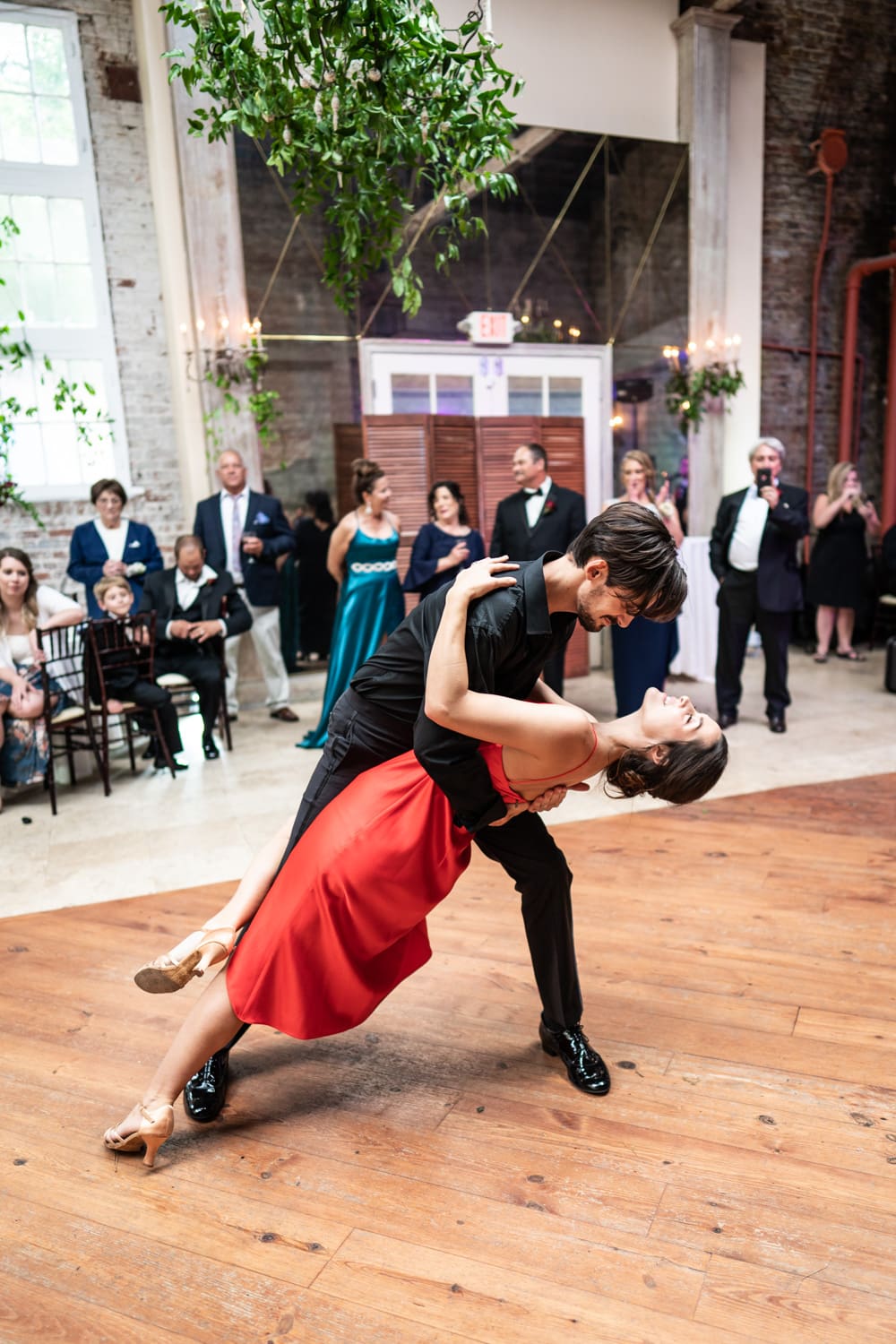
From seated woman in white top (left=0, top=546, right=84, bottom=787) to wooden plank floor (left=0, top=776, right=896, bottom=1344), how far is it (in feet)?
5.06

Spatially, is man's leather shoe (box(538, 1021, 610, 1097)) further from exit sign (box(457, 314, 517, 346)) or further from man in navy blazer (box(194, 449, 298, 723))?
exit sign (box(457, 314, 517, 346))

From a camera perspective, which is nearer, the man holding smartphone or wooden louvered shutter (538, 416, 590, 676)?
the man holding smartphone

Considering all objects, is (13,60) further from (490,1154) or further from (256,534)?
(490,1154)

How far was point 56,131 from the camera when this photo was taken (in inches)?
233

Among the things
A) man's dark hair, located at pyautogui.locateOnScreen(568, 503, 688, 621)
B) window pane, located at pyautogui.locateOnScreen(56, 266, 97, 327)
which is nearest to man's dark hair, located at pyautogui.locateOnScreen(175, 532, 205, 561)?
window pane, located at pyautogui.locateOnScreen(56, 266, 97, 327)

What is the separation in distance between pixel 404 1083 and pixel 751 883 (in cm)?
159

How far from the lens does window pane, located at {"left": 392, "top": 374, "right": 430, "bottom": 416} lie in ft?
22.1

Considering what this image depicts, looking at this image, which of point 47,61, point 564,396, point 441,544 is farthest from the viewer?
point 564,396

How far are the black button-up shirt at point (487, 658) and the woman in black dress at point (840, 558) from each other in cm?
574

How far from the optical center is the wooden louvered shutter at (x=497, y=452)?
6.58 meters

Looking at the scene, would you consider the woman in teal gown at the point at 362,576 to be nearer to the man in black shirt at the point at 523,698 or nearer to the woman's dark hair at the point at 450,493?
the woman's dark hair at the point at 450,493

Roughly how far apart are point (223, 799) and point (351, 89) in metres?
2.98

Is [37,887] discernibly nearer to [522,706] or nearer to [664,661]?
[522,706]

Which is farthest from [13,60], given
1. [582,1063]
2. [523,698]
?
[582,1063]
